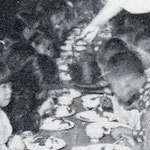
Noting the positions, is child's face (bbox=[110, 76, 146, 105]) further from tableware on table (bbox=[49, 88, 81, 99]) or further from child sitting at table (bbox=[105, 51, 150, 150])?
tableware on table (bbox=[49, 88, 81, 99])

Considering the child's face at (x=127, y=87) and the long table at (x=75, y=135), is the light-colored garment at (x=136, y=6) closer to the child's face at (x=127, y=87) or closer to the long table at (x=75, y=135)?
the child's face at (x=127, y=87)

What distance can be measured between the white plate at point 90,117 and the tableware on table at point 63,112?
0.20 feet

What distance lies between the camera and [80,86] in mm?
2682

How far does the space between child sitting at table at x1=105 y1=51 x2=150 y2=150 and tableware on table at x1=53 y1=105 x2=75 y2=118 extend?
0.28 m

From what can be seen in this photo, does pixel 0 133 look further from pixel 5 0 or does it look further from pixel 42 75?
pixel 5 0

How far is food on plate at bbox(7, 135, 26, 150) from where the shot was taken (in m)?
1.74

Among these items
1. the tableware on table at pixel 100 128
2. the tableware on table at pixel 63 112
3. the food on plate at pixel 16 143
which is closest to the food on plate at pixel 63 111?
the tableware on table at pixel 63 112

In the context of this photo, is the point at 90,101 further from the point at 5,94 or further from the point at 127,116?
the point at 5,94

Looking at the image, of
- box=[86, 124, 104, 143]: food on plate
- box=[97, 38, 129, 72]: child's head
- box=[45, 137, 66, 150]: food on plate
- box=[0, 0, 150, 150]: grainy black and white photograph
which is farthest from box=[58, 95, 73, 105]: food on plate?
box=[45, 137, 66, 150]: food on plate

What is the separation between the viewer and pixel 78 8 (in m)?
4.23

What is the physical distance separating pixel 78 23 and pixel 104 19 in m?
1.74

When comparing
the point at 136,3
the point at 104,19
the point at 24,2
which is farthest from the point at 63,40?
the point at 136,3

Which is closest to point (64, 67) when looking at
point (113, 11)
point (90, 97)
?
point (90, 97)

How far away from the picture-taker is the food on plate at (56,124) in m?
2.02
